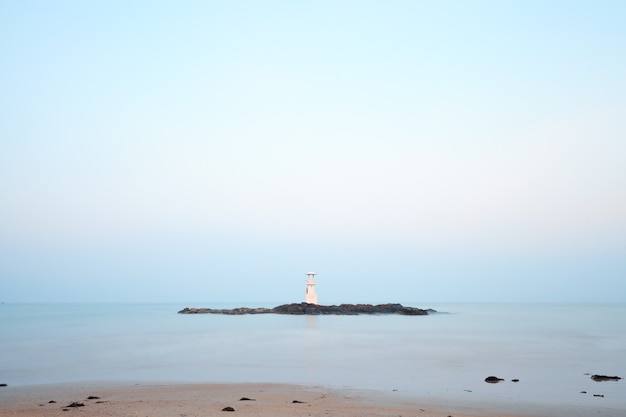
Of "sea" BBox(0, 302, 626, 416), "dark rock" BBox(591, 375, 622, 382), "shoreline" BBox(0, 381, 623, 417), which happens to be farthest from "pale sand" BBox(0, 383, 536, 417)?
"dark rock" BBox(591, 375, 622, 382)

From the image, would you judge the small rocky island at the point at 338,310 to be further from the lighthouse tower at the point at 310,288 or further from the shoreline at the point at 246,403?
the shoreline at the point at 246,403

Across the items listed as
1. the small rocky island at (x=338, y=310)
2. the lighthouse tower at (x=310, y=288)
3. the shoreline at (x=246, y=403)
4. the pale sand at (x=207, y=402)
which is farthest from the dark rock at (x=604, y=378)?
the small rocky island at (x=338, y=310)

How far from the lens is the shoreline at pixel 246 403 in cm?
995

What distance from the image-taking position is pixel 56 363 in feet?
64.7

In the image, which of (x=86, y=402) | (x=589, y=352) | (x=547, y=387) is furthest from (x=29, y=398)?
(x=589, y=352)

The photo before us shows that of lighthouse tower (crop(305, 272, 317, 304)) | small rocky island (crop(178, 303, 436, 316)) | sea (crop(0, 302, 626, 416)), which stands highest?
lighthouse tower (crop(305, 272, 317, 304))

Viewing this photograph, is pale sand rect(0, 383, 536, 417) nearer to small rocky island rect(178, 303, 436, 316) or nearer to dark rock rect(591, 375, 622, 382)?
dark rock rect(591, 375, 622, 382)

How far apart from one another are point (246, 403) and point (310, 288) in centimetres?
4517

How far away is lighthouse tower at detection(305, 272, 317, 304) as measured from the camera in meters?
53.5

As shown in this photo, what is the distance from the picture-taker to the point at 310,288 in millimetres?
55969

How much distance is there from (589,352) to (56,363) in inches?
810

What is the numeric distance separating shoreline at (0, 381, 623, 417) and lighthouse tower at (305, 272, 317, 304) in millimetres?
39458

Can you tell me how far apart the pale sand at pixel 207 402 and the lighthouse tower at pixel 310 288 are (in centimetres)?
3925

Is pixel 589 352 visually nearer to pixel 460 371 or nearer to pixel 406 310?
pixel 460 371
